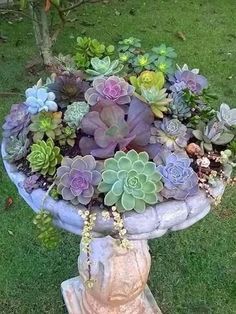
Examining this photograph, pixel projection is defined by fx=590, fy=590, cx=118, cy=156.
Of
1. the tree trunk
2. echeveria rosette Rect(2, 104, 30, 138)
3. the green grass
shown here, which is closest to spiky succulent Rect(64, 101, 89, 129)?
echeveria rosette Rect(2, 104, 30, 138)

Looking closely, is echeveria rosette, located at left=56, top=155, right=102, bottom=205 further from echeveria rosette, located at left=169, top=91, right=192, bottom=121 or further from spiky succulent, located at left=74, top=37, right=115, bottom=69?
spiky succulent, located at left=74, top=37, right=115, bottom=69

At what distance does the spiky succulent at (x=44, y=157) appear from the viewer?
143cm

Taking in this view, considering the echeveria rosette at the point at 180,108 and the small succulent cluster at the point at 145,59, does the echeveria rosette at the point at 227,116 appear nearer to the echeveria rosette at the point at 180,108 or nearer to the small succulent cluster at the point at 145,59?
the echeveria rosette at the point at 180,108

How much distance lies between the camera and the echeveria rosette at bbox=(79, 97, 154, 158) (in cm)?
142

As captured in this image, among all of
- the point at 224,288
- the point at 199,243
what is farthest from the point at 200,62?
the point at 224,288

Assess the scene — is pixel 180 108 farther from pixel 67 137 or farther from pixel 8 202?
pixel 8 202

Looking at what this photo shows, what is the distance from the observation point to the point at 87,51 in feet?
5.60

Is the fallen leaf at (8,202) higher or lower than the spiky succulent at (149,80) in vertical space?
lower

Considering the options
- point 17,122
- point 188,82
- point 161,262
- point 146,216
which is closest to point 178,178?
point 146,216

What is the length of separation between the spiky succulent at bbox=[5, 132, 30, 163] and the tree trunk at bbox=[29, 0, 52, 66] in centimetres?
172

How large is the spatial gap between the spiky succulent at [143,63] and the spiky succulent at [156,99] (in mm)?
159

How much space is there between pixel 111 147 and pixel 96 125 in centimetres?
7

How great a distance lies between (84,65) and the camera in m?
1.71

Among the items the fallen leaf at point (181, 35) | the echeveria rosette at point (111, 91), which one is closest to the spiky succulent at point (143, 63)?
the echeveria rosette at point (111, 91)
